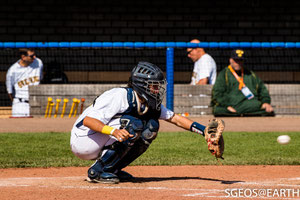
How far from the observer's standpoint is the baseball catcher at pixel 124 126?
209 inches

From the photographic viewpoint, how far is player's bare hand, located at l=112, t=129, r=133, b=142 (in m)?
5.10

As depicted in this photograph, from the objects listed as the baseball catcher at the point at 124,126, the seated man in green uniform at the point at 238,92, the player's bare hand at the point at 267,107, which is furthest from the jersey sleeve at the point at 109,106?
the player's bare hand at the point at 267,107

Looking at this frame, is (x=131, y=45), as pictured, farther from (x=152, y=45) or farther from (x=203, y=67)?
(x=203, y=67)

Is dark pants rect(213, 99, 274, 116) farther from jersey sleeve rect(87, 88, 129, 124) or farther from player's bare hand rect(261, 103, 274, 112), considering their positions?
jersey sleeve rect(87, 88, 129, 124)

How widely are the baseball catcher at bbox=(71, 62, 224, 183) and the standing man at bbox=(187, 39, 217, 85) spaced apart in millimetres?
6534

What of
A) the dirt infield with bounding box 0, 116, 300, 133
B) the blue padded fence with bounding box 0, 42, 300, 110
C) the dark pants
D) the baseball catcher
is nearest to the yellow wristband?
the baseball catcher

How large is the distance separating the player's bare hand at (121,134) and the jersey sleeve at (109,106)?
24 cm

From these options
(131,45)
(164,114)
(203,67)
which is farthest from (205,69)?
(164,114)

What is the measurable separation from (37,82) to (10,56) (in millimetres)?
891

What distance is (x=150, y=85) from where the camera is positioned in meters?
5.34
